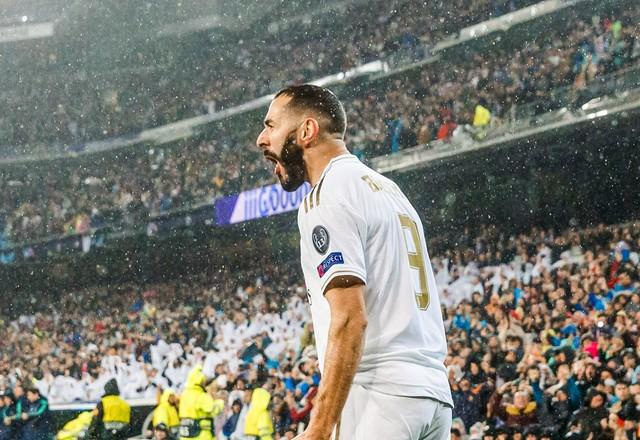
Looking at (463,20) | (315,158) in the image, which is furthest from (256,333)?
(315,158)

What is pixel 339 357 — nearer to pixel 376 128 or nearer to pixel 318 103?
pixel 318 103

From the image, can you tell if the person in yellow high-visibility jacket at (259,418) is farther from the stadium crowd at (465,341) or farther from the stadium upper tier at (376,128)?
the stadium upper tier at (376,128)

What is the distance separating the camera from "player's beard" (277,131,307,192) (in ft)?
7.82

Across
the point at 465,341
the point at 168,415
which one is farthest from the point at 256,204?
the point at 465,341

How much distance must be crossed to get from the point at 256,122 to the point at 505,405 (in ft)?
59.5

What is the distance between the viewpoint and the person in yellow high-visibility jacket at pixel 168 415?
11053 millimetres

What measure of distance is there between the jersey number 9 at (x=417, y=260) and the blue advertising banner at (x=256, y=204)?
17141 millimetres

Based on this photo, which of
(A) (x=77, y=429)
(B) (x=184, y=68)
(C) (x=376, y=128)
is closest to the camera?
(A) (x=77, y=429)

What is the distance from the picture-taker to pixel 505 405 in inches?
336

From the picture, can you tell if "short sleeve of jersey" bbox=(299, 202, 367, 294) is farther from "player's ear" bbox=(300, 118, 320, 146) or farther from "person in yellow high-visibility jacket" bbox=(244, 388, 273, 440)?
"person in yellow high-visibility jacket" bbox=(244, 388, 273, 440)

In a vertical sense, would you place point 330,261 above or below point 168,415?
above

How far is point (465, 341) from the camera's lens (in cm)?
987

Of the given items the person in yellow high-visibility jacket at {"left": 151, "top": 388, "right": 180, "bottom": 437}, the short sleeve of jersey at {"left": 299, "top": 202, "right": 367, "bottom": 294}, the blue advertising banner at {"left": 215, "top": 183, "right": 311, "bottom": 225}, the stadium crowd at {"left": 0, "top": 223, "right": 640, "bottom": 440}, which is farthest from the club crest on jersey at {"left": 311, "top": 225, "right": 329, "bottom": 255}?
the blue advertising banner at {"left": 215, "top": 183, "right": 311, "bottom": 225}

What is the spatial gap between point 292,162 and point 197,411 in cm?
878
